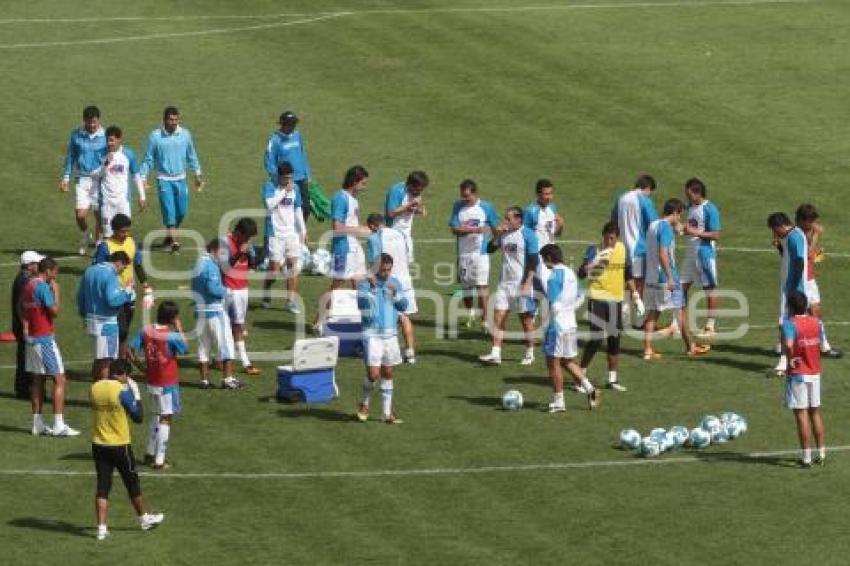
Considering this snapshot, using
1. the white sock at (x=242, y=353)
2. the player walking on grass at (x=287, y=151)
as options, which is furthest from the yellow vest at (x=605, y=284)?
the player walking on grass at (x=287, y=151)

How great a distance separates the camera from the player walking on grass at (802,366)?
31688 millimetres

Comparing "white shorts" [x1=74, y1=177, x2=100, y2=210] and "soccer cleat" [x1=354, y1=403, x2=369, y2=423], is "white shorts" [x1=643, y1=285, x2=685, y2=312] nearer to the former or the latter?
"soccer cleat" [x1=354, y1=403, x2=369, y2=423]

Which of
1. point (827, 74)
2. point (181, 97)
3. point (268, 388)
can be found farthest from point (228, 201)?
point (827, 74)

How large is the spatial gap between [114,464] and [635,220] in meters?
13.1

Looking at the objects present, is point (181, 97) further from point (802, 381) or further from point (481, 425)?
point (802, 381)

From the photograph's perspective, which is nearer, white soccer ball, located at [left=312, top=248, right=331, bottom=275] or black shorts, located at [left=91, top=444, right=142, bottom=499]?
black shorts, located at [left=91, top=444, right=142, bottom=499]

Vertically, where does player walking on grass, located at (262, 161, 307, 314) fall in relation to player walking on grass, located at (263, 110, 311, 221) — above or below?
below

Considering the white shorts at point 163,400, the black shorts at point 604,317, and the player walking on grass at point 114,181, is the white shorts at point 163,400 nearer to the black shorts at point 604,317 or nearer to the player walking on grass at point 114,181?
the black shorts at point 604,317

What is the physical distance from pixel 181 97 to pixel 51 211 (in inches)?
321

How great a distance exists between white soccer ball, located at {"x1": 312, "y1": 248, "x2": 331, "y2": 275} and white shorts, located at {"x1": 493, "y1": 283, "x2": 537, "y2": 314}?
19.9ft

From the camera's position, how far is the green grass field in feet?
97.9

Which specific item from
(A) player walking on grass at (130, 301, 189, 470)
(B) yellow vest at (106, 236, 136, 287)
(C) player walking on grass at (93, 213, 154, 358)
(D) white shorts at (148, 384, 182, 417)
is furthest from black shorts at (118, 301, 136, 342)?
(D) white shorts at (148, 384, 182, 417)

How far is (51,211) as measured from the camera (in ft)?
155

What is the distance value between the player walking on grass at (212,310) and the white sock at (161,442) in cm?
376
